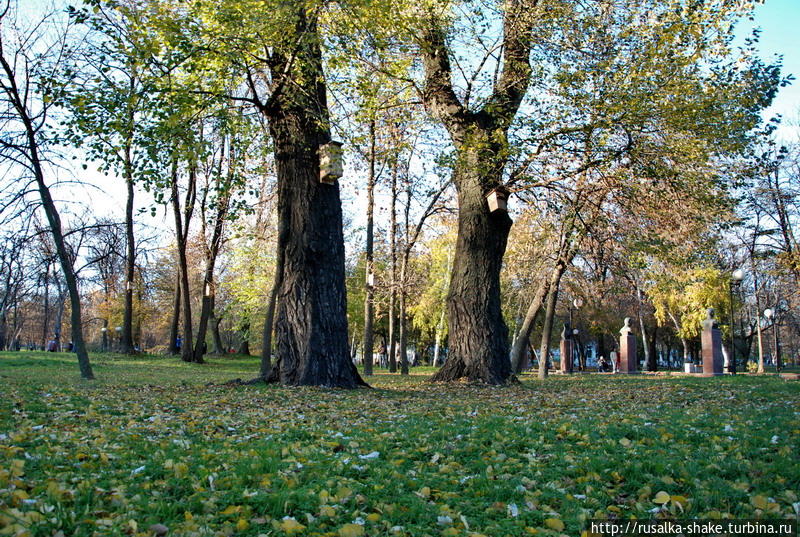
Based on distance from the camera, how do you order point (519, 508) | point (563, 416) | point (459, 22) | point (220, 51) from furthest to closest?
point (459, 22) → point (220, 51) → point (563, 416) → point (519, 508)

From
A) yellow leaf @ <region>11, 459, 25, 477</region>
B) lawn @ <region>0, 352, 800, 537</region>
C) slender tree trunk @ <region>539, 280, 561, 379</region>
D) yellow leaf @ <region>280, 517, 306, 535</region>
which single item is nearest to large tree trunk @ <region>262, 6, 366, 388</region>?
lawn @ <region>0, 352, 800, 537</region>

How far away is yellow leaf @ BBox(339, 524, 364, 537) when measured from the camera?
293 cm

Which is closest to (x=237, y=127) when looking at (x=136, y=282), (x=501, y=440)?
(x=501, y=440)

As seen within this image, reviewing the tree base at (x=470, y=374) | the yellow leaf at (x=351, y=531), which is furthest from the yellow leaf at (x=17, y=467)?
the tree base at (x=470, y=374)

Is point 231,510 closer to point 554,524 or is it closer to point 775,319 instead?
point 554,524

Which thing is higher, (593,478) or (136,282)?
(136,282)

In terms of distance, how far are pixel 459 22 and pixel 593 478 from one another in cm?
1165

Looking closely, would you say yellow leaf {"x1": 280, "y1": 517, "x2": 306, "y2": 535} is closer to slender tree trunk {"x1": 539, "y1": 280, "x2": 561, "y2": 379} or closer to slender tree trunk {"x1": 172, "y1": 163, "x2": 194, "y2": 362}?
slender tree trunk {"x1": 539, "y1": 280, "x2": 561, "y2": 379}

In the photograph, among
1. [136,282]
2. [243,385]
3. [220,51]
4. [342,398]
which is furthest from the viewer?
[136,282]

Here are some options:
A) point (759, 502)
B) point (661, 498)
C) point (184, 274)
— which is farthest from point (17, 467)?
point (184, 274)

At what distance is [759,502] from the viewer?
3.33m

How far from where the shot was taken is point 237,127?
11.8 meters

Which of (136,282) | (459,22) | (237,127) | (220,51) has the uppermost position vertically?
(459,22)

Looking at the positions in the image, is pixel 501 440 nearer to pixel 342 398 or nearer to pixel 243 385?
pixel 342 398
